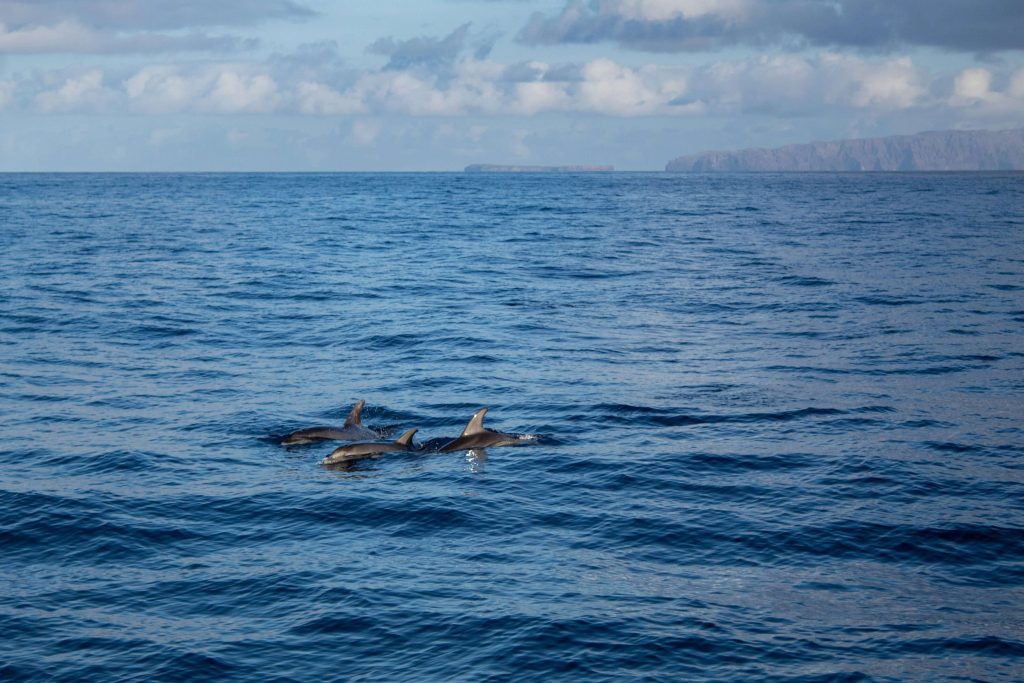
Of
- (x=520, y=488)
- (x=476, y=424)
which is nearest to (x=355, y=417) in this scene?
(x=476, y=424)

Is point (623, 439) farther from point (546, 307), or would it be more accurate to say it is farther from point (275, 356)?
point (546, 307)

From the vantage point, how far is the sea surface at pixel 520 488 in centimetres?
1238

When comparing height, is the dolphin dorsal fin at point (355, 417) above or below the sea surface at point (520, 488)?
above

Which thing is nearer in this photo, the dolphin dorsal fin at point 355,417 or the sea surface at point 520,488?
the sea surface at point 520,488

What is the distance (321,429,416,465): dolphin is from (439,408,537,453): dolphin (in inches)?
27.6

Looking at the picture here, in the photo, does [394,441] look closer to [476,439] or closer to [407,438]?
[407,438]

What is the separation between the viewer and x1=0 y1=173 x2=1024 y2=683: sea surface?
12383mm

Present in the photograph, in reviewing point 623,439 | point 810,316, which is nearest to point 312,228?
point 810,316

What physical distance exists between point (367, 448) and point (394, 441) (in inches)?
27.7

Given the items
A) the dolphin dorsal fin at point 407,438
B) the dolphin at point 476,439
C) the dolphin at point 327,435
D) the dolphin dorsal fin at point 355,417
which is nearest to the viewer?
the dolphin dorsal fin at point 407,438

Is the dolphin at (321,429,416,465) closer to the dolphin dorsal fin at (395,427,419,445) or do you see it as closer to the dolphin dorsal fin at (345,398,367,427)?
the dolphin dorsal fin at (395,427,419,445)

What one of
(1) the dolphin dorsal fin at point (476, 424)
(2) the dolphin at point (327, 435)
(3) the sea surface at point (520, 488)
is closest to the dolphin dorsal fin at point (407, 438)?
(3) the sea surface at point (520, 488)

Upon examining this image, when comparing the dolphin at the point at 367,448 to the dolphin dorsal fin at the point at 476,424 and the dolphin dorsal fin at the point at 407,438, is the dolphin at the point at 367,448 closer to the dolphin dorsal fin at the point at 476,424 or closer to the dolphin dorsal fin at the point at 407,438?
the dolphin dorsal fin at the point at 407,438

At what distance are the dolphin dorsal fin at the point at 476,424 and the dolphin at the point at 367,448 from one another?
1066mm
